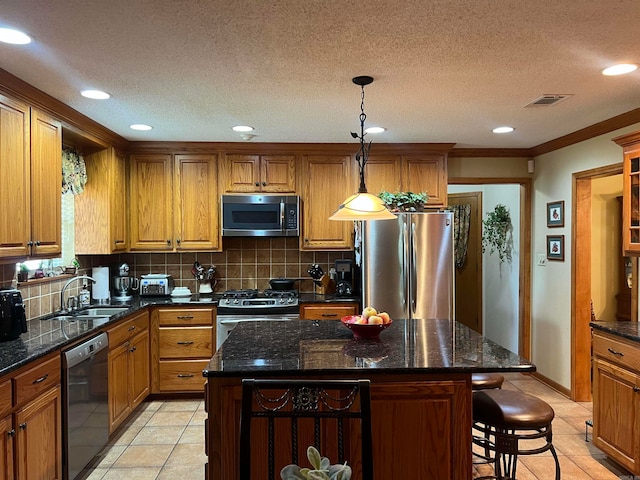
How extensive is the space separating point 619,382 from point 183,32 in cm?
306

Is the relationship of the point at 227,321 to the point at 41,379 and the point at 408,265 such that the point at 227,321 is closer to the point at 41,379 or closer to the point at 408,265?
the point at 408,265

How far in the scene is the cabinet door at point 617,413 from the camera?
280 cm

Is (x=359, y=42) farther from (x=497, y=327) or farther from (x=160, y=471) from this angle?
(x=497, y=327)

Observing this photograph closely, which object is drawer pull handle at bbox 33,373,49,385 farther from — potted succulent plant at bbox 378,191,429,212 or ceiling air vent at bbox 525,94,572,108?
ceiling air vent at bbox 525,94,572,108

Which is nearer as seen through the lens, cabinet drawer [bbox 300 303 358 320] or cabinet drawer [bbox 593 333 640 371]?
cabinet drawer [bbox 593 333 640 371]

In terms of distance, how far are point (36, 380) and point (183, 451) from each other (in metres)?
1.30

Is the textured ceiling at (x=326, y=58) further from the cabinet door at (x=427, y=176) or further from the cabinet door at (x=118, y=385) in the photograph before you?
the cabinet door at (x=118, y=385)

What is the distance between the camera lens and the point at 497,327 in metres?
5.84

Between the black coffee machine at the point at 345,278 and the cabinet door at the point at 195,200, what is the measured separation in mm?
1189

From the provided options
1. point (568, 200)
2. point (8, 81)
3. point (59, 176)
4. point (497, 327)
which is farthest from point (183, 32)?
point (497, 327)

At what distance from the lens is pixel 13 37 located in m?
2.11

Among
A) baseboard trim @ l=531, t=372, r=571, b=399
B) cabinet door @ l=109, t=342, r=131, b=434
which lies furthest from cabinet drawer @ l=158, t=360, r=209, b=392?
baseboard trim @ l=531, t=372, r=571, b=399

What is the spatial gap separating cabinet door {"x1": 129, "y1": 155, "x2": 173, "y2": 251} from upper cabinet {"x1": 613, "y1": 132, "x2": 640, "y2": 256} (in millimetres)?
3683

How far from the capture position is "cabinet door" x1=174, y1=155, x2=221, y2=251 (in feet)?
15.1
